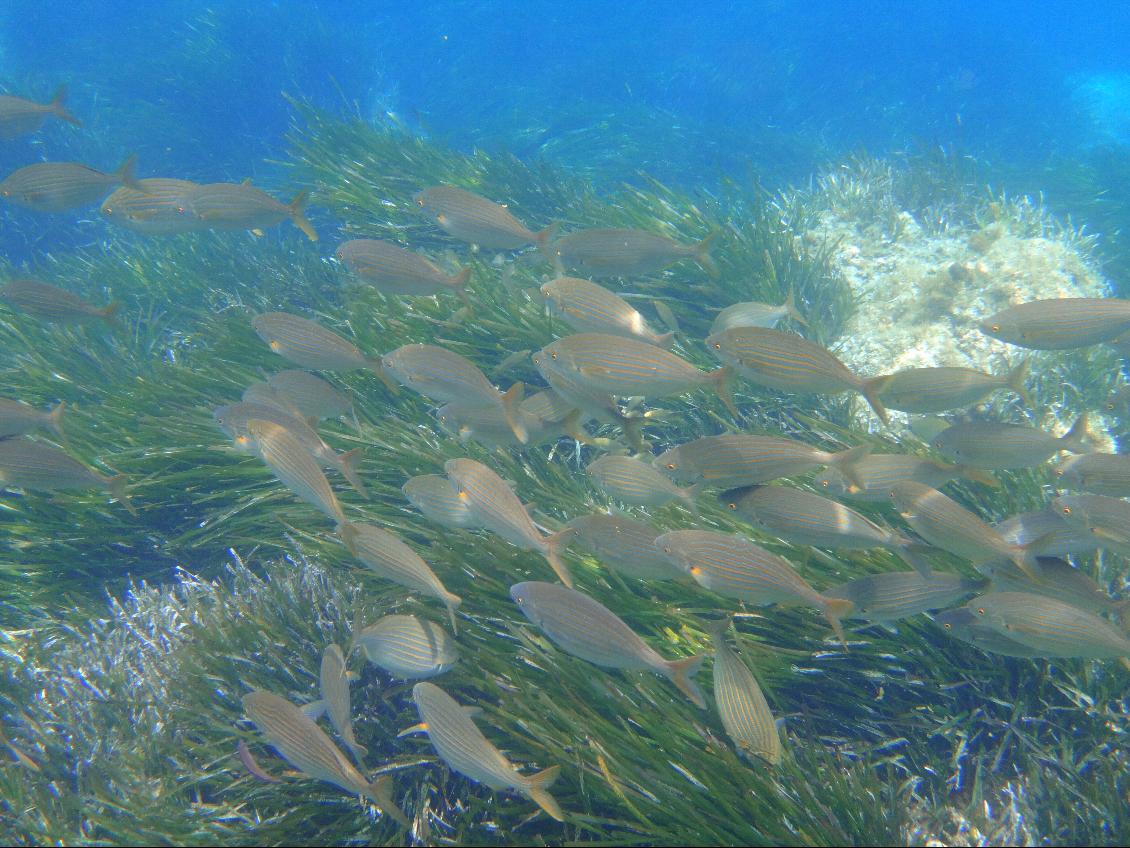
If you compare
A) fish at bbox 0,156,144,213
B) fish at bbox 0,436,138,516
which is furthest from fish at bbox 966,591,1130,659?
fish at bbox 0,156,144,213

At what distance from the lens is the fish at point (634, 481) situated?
3.44 meters

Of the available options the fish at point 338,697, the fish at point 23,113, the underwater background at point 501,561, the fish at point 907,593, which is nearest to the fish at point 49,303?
the underwater background at point 501,561

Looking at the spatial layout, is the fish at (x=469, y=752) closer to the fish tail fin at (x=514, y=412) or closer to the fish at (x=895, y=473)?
the fish tail fin at (x=514, y=412)

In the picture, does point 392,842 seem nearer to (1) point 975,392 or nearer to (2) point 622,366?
(2) point 622,366

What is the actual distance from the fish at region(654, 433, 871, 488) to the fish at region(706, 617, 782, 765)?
861mm

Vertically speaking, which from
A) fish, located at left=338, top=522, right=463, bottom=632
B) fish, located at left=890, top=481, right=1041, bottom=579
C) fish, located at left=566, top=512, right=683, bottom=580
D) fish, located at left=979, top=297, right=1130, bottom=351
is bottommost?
fish, located at left=338, top=522, right=463, bottom=632

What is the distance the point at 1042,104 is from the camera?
23.0m

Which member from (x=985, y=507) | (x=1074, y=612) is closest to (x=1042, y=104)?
(x=985, y=507)

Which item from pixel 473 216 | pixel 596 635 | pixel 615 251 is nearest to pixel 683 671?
pixel 596 635

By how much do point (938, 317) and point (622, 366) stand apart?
6.76m

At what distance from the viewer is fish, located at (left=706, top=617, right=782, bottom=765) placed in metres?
2.72

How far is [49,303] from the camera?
5566 mm

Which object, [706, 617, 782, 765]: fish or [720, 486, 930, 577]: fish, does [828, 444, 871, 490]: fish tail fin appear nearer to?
[720, 486, 930, 577]: fish

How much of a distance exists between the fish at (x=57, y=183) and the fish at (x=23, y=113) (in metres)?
1.82
